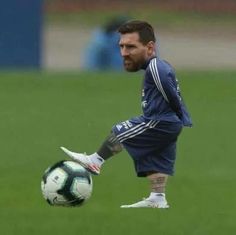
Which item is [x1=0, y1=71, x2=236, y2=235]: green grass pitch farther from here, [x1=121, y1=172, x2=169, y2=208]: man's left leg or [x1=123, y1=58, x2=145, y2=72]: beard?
[x1=123, y1=58, x2=145, y2=72]: beard

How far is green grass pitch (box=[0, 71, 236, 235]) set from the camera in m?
9.96

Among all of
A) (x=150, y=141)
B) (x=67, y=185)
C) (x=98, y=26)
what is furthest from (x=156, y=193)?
(x=98, y=26)

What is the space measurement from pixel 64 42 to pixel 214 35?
5.79 m

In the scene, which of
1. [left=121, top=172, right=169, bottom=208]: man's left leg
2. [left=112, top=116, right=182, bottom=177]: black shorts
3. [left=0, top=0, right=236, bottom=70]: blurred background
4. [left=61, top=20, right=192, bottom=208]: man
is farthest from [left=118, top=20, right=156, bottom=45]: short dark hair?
[left=0, top=0, right=236, bottom=70]: blurred background

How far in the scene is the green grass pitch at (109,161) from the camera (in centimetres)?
996

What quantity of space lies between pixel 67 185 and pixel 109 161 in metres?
5.20

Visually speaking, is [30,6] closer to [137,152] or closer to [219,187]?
[219,187]

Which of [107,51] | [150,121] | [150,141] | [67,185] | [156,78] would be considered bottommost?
[107,51]

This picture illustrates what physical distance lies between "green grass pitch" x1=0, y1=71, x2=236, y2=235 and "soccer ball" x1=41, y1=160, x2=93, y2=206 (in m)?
0.12

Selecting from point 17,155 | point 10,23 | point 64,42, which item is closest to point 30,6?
point 10,23

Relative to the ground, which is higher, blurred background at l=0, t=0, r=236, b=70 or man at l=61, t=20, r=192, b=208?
man at l=61, t=20, r=192, b=208

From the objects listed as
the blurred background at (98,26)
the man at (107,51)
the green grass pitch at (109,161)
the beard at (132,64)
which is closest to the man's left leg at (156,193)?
the green grass pitch at (109,161)

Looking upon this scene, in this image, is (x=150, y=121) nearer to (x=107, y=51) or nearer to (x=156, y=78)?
(x=156, y=78)

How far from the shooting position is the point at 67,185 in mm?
10852
